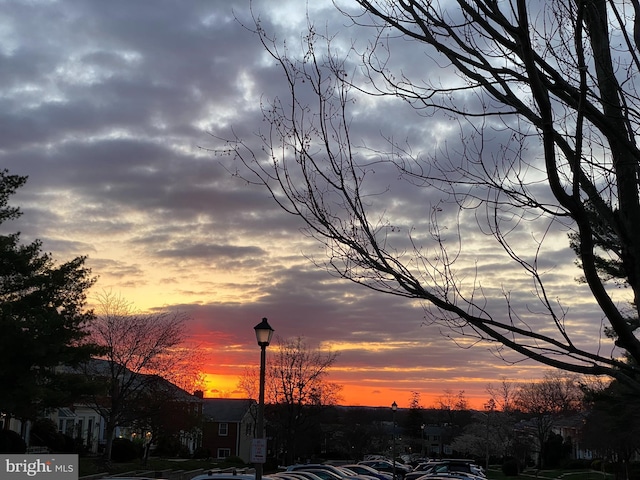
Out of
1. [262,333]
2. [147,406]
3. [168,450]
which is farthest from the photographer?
[168,450]

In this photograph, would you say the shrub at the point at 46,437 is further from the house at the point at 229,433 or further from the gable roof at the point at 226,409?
the gable roof at the point at 226,409

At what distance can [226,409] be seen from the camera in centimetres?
8231

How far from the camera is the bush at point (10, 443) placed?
2856 centimetres

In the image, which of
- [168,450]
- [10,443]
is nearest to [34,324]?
[10,443]

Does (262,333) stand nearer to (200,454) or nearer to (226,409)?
(200,454)

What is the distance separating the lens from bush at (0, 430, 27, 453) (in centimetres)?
2856

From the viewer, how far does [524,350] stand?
516 cm

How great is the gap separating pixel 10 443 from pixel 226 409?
5404cm

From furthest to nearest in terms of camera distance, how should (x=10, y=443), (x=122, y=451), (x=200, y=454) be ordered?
(x=200, y=454) < (x=122, y=451) < (x=10, y=443)

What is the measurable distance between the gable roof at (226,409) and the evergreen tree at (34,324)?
169ft

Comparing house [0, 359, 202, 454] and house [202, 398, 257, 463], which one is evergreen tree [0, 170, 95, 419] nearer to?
house [0, 359, 202, 454]

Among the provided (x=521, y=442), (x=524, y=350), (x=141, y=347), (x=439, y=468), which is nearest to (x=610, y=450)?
(x=439, y=468)

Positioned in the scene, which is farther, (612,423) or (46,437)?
(46,437)

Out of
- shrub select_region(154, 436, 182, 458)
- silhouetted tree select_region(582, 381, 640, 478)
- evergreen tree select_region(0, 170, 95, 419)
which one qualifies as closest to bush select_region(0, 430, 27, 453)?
evergreen tree select_region(0, 170, 95, 419)
